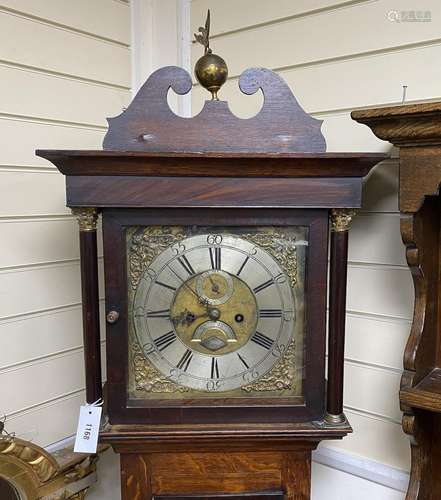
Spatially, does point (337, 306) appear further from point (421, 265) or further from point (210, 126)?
point (210, 126)

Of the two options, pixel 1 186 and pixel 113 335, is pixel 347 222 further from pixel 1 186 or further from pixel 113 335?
pixel 1 186

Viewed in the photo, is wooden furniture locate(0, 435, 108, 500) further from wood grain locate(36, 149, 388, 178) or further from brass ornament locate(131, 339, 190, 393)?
wood grain locate(36, 149, 388, 178)

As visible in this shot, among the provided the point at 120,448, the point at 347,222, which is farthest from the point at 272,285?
the point at 120,448

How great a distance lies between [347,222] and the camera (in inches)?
37.9

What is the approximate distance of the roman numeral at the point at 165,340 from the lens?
0.99 metres

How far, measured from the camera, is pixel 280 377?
100 cm

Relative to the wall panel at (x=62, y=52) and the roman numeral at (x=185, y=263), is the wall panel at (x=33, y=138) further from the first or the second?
the roman numeral at (x=185, y=263)

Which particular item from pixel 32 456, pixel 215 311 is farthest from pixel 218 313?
pixel 32 456

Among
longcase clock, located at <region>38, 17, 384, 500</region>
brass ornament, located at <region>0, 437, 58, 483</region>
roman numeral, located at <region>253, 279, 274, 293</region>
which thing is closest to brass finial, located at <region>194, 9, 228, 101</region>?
longcase clock, located at <region>38, 17, 384, 500</region>

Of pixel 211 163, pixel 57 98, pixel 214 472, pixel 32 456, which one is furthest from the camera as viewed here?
pixel 57 98

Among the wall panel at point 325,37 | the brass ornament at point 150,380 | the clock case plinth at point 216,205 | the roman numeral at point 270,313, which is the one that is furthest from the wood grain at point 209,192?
the wall panel at point 325,37

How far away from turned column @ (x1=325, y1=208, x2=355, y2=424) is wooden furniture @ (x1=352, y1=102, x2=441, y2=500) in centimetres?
11

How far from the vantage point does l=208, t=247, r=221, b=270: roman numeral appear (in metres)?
0.97

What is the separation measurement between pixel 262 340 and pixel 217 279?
152mm
